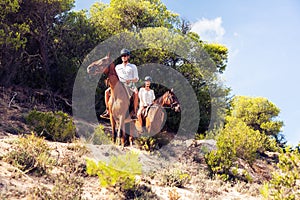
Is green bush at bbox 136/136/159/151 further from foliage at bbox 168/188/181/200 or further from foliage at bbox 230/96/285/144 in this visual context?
foliage at bbox 230/96/285/144

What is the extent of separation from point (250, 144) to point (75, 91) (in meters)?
10.2

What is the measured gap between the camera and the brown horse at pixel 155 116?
13242 mm

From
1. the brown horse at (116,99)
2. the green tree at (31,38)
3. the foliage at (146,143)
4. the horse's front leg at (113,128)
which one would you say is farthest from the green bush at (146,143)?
the green tree at (31,38)

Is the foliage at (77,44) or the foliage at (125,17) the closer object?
the foliage at (77,44)

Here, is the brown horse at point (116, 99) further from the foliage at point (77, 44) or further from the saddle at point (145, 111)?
the foliage at point (77, 44)

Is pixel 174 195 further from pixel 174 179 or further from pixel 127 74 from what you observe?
pixel 127 74

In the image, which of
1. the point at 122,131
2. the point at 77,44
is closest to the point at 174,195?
the point at 122,131

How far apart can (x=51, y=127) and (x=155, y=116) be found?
4.06 metres

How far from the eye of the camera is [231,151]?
46.6 ft

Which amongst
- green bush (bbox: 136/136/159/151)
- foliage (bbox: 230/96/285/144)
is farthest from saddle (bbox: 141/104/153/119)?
foliage (bbox: 230/96/285/144)

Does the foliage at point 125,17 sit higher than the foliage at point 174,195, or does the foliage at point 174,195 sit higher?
the foliage at point 125,17

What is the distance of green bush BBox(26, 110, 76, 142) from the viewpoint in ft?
44.6

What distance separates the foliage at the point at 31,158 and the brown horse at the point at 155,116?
13.5 feet

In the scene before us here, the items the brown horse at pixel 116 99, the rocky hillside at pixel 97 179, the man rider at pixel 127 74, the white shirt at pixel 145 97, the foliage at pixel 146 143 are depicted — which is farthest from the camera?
the foliage at pixel 146 143
